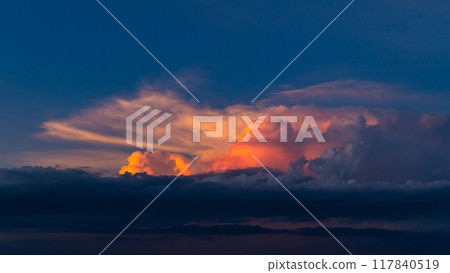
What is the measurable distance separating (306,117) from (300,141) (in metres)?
1.77

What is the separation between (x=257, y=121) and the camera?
4116cm
